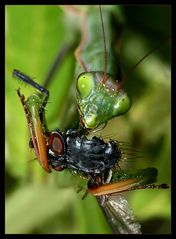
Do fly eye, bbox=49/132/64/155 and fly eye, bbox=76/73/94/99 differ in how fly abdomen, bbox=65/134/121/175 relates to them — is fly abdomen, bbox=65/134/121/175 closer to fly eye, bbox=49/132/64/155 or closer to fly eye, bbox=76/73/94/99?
fly eye, bbox=49/132/64/155

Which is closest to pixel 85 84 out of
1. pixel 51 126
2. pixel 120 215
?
pixel 120 215

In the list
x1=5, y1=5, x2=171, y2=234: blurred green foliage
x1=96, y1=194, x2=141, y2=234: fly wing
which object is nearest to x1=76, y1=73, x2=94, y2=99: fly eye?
x1=96, y1=194, x2=141, y2=234: fly wing

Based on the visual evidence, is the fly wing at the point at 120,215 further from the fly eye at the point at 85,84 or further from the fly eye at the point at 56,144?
the fly eye at the point at 85,84

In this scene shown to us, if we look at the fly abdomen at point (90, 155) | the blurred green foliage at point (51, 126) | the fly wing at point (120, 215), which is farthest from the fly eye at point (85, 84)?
the blurred green foliage at point (51, 126)

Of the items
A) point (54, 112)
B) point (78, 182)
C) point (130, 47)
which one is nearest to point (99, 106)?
point (78, 182)

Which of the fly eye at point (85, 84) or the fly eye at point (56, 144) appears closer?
the fly eye at point (56, 144)
